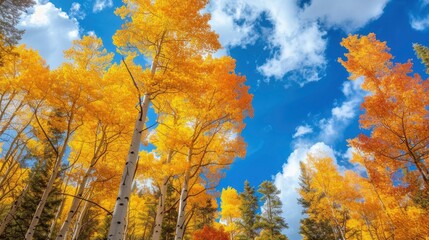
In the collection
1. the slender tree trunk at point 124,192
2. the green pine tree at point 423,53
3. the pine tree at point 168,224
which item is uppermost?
the green pine tree at point 423,53

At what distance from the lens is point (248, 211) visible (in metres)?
28.4

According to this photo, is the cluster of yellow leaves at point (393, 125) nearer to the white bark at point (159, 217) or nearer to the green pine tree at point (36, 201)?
the white bark at point (159, 217)

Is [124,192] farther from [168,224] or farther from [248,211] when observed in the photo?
[248,211]

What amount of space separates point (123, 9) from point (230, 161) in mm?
6209

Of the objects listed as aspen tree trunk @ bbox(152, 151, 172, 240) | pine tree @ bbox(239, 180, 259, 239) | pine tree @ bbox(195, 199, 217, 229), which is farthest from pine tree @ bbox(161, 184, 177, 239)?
aspen tree trunk @ bbox(152, 151, 172, 240)

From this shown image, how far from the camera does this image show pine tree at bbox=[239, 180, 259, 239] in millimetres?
26891

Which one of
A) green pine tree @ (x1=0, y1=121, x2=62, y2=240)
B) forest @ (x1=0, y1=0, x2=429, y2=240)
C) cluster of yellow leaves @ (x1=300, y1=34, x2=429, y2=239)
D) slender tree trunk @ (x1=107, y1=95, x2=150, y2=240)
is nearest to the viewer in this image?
slender tree trunk @ (x1=107, y1=95, x2=150, y2=240)

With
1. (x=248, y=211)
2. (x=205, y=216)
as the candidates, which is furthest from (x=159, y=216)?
(x=248, y=211)

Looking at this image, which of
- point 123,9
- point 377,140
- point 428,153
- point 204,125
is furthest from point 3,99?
point 428,153

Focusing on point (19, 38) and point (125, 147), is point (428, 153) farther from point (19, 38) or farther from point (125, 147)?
point (19, 38)

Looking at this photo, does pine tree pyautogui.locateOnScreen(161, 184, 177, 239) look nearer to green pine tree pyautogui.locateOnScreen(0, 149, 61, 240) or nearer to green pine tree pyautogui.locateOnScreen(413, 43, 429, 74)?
green pine tree pyautogui.locateOnScreen(0, 149, 61, 240)

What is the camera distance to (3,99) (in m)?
12.3

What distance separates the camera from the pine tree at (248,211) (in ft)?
88.2

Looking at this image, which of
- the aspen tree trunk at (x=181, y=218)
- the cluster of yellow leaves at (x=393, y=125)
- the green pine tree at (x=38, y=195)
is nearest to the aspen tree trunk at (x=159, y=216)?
the aspen tree trunk at (x=181, y=218)
